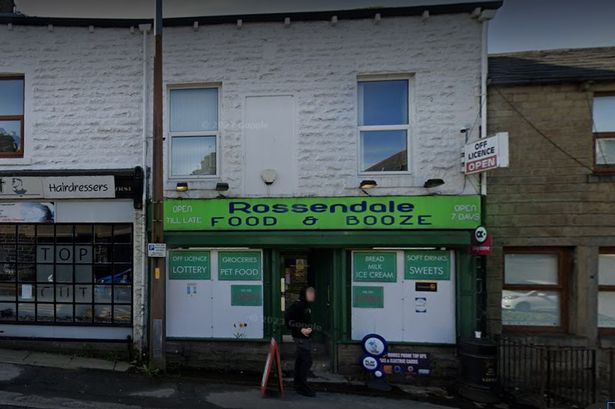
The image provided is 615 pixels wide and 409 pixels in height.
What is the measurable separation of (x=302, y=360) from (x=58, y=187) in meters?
5.56

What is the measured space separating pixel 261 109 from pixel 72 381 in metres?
5.61

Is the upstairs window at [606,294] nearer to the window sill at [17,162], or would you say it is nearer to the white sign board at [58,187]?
the white sign board at [58,187]

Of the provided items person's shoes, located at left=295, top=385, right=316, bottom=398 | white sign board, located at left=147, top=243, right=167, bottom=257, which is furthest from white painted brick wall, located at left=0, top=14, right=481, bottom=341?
person's shoes, located at left=295, top=385, right=316, bottom=398

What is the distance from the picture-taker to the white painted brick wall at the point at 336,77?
282 inches

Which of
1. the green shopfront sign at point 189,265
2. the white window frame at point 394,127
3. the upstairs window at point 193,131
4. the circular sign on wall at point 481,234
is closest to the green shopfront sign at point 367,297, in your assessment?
the circular sign on wall at point 481,234

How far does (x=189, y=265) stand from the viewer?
748cm

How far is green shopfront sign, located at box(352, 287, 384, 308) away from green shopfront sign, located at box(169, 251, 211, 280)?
2.81 m

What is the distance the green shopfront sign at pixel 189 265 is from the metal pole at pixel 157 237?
2.30ft

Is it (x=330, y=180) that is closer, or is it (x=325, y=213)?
(x=325, y=213)

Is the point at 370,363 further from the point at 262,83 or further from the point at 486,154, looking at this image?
the point at 262,83

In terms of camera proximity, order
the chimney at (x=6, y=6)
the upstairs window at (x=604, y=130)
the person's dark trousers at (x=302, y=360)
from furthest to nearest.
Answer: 1. the chimney at (x=6, y=6)
2. the upstairs window at (x=604, y=130)
3. the person's dark trousers at (x=302, y=360)

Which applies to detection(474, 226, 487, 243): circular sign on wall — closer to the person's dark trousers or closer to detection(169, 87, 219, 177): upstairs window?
the person's dark trousers

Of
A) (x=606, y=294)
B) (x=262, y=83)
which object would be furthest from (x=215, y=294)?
(x=606, y=294)

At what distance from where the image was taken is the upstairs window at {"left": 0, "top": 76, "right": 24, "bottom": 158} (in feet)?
25.7
